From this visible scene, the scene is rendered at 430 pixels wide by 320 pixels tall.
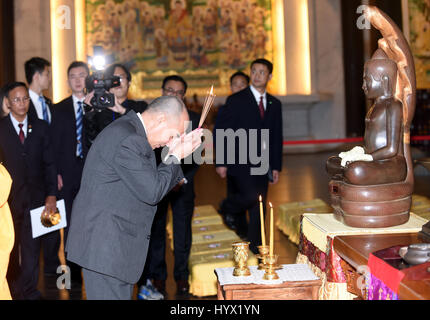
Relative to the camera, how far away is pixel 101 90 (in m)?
3.45

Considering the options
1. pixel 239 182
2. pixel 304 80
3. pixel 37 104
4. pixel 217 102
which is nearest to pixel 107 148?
pixel 239 182

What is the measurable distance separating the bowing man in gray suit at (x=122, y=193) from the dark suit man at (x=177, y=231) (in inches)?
59.8

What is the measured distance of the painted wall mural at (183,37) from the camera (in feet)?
40.2

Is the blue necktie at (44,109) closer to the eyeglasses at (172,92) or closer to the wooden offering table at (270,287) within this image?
the eyeglasses at (172,92)

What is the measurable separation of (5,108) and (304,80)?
917 cm

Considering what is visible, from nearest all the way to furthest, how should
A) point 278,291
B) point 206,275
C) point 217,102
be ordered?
point 278,291 < point 206,275 < point 217,102

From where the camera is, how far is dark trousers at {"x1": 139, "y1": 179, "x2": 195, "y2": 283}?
3.92 metres

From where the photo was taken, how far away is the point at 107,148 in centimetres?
226

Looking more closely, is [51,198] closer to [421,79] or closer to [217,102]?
[217,102]

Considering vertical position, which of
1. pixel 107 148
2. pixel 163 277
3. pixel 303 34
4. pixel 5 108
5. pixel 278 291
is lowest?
pixel 163 277

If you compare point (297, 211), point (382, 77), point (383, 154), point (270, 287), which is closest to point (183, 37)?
point (297, 211)

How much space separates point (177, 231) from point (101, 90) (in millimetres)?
1155

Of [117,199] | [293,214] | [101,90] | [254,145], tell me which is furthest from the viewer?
[293,214]

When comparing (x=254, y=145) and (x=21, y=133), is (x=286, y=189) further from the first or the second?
(x=21, y=133)
